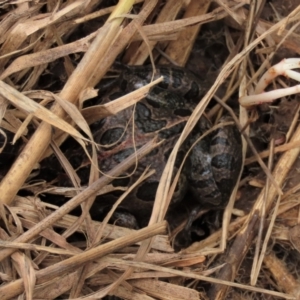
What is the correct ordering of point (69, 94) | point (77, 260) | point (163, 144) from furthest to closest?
point (163, 144) → point (69, 94) → point (77, 260)

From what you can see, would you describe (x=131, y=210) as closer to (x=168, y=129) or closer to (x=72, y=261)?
(x=168, y=129)

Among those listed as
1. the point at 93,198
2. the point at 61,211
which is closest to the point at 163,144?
the point at 93,198

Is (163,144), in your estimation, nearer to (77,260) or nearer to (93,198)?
(93,198)

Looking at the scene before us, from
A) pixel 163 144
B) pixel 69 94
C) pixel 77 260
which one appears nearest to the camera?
pixel 77 260

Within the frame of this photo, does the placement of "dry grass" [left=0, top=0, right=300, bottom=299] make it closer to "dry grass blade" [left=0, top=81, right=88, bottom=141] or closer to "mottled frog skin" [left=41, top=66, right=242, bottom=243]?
"dry grass blade" [left=0, top=81, right=88, bottom=141]

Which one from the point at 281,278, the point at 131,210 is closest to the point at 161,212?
the point at 131,210

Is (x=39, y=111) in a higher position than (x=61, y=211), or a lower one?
higher

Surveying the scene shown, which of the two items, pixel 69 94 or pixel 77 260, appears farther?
pixel 69 94

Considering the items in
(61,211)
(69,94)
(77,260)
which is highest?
(69,94)

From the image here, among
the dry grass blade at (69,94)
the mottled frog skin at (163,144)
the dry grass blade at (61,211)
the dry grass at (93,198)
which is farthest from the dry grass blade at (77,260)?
the mottled frog skin at (163,144)
